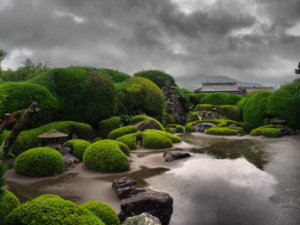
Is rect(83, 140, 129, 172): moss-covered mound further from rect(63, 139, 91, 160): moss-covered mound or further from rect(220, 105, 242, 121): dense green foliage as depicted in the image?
rect(220, 105, 242, 121): dense green foliage

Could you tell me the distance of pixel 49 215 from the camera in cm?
438

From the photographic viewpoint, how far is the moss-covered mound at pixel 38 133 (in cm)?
1340

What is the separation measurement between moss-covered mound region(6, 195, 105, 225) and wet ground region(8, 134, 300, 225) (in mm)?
3113

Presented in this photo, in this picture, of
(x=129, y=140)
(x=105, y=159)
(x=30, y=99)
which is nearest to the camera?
(x=105, y=159)

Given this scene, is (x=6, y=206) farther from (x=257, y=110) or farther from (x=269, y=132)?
(x=257, y=110)

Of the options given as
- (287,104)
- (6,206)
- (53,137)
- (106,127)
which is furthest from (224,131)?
(6,206)

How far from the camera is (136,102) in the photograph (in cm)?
2591

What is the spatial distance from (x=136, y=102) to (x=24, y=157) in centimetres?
1592

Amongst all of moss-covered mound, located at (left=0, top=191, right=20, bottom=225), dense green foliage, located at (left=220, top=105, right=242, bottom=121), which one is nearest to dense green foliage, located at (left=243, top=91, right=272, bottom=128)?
dense green foliage, located at (left=220, top=105, right=242, bottom=121)

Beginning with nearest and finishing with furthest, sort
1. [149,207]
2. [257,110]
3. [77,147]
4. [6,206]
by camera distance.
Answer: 1. [6,206]
2. [149,207]
3. [77,147]
4. [257,110]

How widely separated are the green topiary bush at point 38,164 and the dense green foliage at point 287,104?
2220 centimetres

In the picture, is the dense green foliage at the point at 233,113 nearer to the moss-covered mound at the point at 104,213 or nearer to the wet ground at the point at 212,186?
the wet ground at the point at 212,186

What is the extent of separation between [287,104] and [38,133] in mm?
22588

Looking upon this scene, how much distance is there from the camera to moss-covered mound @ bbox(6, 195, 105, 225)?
4.31 m
